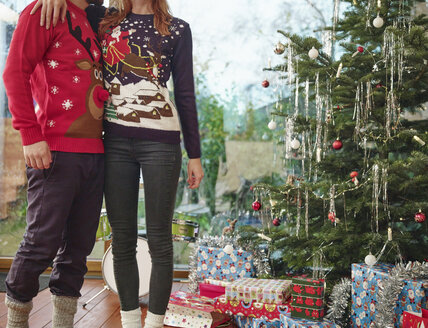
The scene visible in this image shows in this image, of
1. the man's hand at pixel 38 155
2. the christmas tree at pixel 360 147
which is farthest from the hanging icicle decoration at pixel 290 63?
the man's hand at pixel 38 155

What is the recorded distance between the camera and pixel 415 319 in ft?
4.74

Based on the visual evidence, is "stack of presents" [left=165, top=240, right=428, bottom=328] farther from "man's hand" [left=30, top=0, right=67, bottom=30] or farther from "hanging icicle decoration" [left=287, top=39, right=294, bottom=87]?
"man's hand" [left=30, top=0, right=67, bottom=30]

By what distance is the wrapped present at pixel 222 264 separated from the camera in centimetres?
216

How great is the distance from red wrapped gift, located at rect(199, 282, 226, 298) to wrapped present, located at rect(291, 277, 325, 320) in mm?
554

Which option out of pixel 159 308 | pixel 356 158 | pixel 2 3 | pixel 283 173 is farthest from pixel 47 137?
pixel 2 3

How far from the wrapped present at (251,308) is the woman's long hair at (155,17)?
1.12 m

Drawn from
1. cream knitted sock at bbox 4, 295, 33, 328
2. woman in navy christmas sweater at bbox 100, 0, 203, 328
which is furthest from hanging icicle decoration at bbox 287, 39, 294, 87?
cream knitted sock at bbox 4, 295, 33, 328

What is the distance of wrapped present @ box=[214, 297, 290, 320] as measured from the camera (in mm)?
1758

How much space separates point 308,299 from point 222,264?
0.64 m

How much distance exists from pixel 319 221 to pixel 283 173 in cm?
74

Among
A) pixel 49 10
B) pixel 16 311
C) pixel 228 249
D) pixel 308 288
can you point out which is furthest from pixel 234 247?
pixel 49 10

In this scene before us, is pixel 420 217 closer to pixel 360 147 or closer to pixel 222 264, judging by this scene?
pixel 360 147

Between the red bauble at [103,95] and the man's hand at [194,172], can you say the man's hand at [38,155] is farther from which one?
the man's hand at [194,172]

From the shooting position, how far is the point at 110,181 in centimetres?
136
